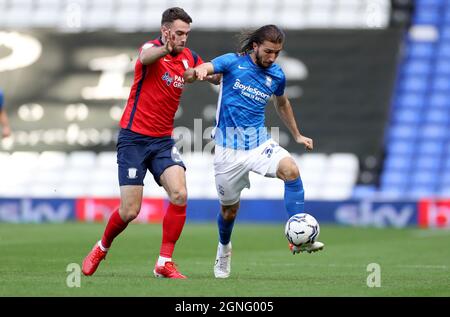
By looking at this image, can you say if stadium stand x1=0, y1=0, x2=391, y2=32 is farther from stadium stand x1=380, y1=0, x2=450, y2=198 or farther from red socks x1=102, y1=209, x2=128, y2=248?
red socks x1=102, y1=209, x2=128, y2=248

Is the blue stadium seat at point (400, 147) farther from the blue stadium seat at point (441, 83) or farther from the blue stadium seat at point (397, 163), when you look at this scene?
the blue stadium seat at point (441, 83)

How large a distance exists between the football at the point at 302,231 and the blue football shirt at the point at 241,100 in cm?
92

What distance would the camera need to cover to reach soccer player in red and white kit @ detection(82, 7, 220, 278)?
30.8 feet

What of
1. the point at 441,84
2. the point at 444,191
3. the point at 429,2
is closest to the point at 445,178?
the point at 444,191

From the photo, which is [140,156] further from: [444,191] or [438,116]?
[438,116]

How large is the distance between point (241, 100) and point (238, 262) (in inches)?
115

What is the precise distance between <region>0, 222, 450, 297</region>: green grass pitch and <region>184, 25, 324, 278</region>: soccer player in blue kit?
0.78 metres

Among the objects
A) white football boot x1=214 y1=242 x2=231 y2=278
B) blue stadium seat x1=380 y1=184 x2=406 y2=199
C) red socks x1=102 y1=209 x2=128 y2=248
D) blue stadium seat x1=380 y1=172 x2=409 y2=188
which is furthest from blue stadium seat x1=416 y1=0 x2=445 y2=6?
red socks x1=102 y1=209 x2=128 y2=248

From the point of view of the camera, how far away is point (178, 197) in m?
9.33

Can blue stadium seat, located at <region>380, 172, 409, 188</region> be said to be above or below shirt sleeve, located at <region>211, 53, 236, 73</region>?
above

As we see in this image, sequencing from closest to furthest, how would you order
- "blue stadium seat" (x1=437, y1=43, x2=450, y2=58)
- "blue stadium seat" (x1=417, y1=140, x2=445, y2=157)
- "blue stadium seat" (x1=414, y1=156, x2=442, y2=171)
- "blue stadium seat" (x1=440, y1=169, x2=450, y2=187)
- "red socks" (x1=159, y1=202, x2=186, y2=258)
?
"red socks" (x1=159, y1=202, x2=186, y2=258), "blue stadium seat" (x1=440, y1=169, x2=450, y2=187), "blue stadium seat" (x1=414, y1=156, x2=442, y2=171), "blue stadium seat" (x1=417, y1=140, x2=445, y2=157), "blue stadium seat" (x1=437, y1=43, x2=450, y2=58)
